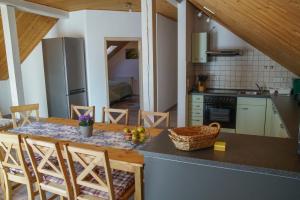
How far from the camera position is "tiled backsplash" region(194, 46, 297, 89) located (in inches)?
173

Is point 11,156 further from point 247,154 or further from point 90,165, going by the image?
point 247,154

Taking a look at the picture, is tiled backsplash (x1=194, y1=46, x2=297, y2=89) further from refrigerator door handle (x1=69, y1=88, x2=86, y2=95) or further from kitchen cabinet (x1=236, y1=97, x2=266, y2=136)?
refrigerator door handle (x1=69, y1=88, x2=86, y2=95)

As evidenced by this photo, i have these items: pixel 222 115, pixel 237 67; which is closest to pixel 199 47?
pixel 237 67

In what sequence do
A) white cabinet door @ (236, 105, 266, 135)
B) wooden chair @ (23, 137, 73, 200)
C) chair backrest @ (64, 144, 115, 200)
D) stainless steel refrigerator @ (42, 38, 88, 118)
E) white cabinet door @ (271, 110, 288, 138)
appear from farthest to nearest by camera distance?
stainless steel refrigerator @ (42, 38, 88, 118)
white cabinet door @ (236, 105, 266, 135)
white cabinet door @ (271, 110, 288, 138)
wooden chair @ (23, 137, 73, 200)
chair backrest @ (64, 144, 115, 200)

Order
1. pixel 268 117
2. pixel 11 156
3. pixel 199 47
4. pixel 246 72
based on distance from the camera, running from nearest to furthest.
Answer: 1. pixel 11 156
2. pixel 268 117
3. pixel 199 47
4. pixel 246 72

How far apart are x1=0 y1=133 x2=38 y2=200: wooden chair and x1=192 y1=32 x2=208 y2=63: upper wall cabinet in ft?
11.0

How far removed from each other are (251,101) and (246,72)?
794mm

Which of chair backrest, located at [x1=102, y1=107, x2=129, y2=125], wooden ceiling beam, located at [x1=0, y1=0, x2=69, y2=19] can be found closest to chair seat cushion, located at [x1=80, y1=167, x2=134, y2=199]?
chair backrest, located at [x1=102, y1=107, x2=129, y2=125]

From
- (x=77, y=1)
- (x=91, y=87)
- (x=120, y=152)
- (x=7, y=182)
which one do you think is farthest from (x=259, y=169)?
(x=91, y=87)

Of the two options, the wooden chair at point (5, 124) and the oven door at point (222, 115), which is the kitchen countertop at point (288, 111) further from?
the wooden chair at point (5, 124)

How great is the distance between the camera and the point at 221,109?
13.9ft

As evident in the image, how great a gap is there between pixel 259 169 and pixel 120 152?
116 cm

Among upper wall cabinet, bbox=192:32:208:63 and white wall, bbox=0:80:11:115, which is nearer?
upper wall cabinet, bbox=192:32:208:63

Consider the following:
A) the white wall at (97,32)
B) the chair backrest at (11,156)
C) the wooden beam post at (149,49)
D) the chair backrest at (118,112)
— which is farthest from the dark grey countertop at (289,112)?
the white wall at (97,32)
